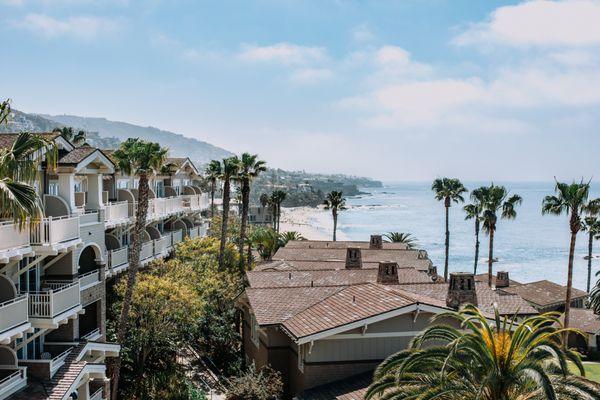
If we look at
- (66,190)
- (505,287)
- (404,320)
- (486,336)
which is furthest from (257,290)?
(505,287)

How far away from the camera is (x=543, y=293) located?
53.7m

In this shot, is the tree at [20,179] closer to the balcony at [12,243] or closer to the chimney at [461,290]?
the balcony at [12,243]

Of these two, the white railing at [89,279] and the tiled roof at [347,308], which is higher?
the white railing at [89,279]

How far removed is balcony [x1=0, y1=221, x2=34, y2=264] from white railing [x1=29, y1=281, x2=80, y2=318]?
6.30 ft

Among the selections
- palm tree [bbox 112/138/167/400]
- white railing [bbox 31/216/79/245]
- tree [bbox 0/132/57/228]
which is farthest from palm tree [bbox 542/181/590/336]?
tree [bbox 0/132/57/228]

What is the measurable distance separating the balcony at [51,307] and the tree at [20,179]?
522 centimetres

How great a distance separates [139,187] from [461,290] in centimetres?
1354

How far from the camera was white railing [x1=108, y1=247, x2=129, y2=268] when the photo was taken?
28.7 meters

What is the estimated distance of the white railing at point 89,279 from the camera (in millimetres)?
23120

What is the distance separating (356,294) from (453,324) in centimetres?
370

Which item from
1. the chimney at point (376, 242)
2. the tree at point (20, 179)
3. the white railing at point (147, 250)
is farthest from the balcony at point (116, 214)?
the chimney at point (376, 242)

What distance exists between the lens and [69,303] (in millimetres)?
19641

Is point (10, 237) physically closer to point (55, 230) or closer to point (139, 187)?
point (55, 230)

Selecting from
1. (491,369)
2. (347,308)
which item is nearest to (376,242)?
(347,308)
